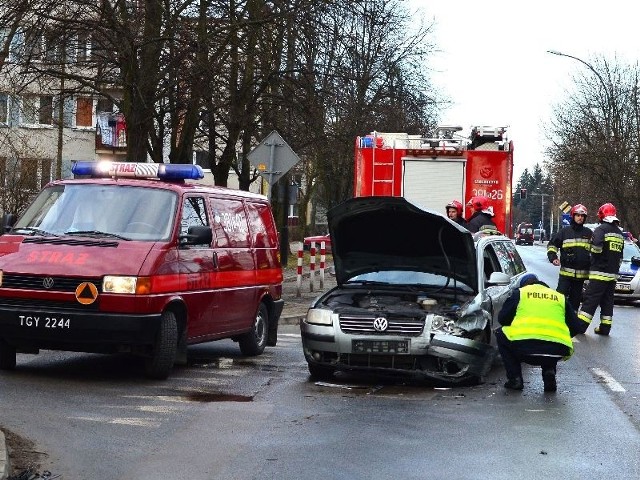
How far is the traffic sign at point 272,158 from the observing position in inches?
786

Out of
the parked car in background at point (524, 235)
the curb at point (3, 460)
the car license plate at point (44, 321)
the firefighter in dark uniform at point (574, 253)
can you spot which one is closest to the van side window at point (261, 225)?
the car license plate at point (44, 321)

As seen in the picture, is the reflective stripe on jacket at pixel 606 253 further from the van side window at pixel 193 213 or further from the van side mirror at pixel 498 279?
the van side window at pixel 193 213

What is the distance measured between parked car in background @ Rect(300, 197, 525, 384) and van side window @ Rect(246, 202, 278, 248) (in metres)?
1.34

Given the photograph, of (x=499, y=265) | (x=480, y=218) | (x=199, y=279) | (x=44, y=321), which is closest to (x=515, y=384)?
(x=499, y=265)

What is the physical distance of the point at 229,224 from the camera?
12922mm

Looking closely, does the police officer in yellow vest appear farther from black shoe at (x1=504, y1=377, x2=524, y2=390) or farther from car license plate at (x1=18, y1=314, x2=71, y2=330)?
car license plate at (x1=18, y1=314, x2=71, y2=330)

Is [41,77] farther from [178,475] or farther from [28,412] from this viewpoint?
[178,475]

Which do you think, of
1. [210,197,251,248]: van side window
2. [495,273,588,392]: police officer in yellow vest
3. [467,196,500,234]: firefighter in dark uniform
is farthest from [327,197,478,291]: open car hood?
[467,196,500,234]: firefighter in dark uniform

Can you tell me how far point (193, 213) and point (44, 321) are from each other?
80.0 inches

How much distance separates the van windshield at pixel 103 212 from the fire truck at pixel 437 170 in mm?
10284

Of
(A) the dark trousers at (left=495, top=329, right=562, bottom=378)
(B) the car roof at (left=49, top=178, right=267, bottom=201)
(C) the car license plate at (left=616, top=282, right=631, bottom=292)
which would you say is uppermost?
(B) the car roof at (left=49, top=178, right=267, bottom=201)

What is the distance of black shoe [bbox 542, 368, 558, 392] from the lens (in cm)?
1116

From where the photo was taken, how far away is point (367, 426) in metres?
8.97

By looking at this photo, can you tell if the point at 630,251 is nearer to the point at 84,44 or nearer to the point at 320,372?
the point at 84,44
